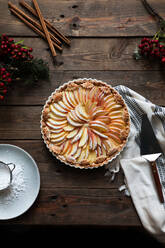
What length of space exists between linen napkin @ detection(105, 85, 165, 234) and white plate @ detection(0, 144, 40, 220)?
49cm

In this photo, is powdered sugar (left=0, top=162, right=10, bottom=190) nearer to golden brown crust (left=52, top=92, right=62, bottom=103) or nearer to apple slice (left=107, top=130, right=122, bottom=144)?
golden brown crust (left=52, top=92, right=62, bottom=103)

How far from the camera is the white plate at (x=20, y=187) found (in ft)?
5.30

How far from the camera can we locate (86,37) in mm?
1833

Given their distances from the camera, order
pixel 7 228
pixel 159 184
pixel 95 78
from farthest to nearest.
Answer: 1. pixel 7 228
2. pixel 95 78
3. pixel 159 184

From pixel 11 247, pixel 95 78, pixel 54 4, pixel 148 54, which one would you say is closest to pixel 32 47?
pixel 54 4

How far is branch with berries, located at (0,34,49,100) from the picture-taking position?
1625 mm

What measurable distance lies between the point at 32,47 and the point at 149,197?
1258 millimetres

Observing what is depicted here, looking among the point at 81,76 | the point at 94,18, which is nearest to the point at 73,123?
the point at 81,76

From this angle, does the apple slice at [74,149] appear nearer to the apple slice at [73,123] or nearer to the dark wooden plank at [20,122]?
the apple slice at [73,123]

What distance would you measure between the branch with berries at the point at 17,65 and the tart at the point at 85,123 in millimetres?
192

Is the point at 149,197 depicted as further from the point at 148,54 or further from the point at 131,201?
the point at 148,54

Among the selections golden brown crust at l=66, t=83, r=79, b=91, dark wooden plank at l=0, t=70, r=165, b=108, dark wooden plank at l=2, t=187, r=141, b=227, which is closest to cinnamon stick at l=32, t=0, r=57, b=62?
dark wooden plank at l=0, t=70, r=165, b=108

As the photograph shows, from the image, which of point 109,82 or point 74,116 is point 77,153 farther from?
point 109,82

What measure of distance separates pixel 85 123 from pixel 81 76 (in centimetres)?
35
